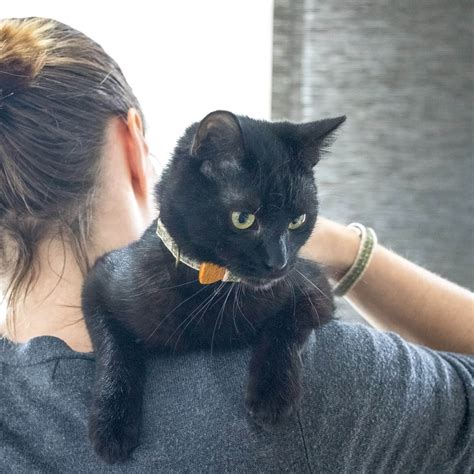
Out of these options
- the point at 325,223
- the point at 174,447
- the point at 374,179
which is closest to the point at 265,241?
the point at 174,447

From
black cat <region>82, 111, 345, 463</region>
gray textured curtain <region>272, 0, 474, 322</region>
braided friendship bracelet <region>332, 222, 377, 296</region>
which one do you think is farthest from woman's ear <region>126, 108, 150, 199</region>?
gray textured curtain <region>272, 0, 474, 322</region>

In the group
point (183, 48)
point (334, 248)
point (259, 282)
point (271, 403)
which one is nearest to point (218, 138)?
point (259, 282)

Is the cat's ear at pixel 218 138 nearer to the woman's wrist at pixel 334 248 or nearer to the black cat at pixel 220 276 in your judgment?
the black cat at pixel 220 276

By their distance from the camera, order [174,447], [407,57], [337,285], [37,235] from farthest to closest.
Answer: [407,57] < [337,285] < [37,235] < [174,447]

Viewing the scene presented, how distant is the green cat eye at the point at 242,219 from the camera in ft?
2.35

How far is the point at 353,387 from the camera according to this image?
2.29 ft

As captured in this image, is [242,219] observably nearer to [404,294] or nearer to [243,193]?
[243,193]

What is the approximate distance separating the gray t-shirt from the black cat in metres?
0.02

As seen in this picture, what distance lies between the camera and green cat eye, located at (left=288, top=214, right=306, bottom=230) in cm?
76

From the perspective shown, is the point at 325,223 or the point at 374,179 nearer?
the point at 325,223

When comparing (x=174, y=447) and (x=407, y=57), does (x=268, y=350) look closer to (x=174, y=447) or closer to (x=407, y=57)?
(x=174, y=447)

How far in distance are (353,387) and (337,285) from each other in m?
0.36

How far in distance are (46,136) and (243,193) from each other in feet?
0.90

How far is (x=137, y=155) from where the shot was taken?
35.8 inches
